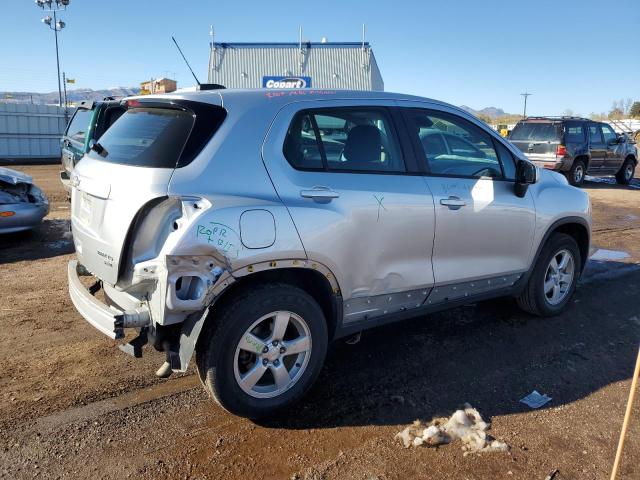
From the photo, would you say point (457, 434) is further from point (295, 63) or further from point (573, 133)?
point (295, 63)

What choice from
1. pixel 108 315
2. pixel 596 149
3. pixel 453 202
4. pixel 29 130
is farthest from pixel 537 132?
pixel 29 130

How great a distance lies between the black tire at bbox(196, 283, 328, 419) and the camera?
116 inches

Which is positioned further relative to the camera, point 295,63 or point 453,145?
point 295,63

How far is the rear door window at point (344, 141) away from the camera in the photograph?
3285 millimetres

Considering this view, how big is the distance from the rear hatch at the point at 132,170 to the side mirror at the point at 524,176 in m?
2.52

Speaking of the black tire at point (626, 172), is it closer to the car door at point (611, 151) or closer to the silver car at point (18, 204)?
the car door at point (611, 151)

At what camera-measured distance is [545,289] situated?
491 cm

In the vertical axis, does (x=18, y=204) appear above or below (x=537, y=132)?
below

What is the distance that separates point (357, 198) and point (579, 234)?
291cm

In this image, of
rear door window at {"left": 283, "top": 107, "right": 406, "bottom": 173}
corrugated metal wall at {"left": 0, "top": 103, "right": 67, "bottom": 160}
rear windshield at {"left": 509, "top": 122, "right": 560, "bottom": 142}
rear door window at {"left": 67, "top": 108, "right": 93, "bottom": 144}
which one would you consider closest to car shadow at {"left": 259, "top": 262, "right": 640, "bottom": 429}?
rear door window at {"left": 283, "top": 107, "right": 406, "bottom": 173}

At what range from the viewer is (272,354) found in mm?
3168

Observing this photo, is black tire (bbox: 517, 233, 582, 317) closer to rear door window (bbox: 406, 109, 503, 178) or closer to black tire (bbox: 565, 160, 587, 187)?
rear door window (bbox: 406, 109, 503, 178)

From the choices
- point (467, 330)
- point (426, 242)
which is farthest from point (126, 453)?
point (467, 330)

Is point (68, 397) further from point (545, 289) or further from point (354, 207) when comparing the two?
point (545, 289)
